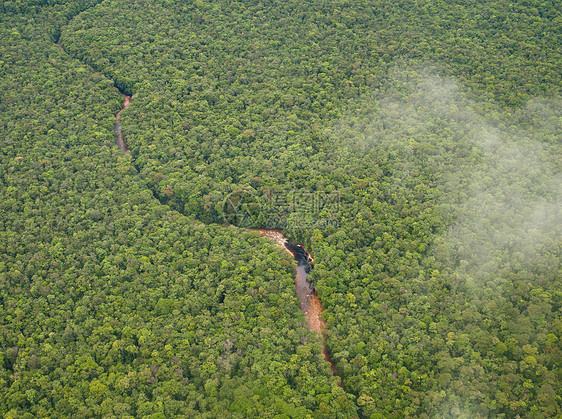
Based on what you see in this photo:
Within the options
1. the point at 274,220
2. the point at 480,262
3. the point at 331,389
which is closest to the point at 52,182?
the point at 274,220

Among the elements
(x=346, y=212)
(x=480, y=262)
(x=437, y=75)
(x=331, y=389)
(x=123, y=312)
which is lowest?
(x=123, y=312)

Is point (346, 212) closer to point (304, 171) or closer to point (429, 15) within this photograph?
point (304, 171)

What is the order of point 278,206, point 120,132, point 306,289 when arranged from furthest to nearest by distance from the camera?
point 120,132, point 278,206, point 306,289

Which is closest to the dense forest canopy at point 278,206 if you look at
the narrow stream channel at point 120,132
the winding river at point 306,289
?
the winding river at point 306,289

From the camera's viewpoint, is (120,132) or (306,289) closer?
(306,289)

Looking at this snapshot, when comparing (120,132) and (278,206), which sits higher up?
(278,206)

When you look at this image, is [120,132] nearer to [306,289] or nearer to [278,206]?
[278,206]

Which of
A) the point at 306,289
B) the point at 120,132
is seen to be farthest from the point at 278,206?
the point at 120,132

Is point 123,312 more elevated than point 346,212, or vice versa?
point 346,212

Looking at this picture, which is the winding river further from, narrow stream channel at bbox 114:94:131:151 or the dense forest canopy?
narrow stream channel at bbox 114:94:131:151
